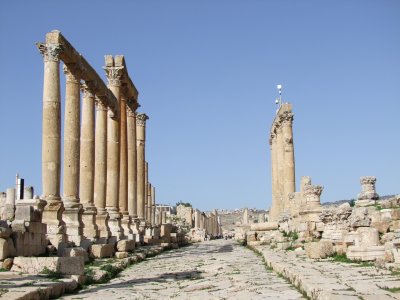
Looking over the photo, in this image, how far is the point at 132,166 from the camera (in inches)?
1260

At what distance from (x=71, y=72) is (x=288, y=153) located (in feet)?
56.7

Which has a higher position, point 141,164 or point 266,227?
point 141,164

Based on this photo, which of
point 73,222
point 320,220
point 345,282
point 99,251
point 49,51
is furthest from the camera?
point 320,220

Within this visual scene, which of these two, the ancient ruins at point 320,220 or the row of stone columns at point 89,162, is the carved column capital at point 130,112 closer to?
the row of stone columns at point 89,162

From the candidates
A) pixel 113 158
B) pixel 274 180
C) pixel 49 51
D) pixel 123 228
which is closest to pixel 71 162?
pixel 49 51

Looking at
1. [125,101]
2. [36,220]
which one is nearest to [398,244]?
[36,220]

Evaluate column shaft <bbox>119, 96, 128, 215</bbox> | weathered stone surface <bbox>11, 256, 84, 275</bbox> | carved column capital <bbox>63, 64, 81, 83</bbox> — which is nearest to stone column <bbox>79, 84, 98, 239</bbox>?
carved column capital <bbox>63, 64, 81, 83</bbox>

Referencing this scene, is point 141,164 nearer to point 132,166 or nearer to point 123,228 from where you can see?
point 132,166

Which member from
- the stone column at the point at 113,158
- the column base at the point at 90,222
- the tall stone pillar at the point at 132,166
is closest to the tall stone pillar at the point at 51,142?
the column base at the point at 90,222

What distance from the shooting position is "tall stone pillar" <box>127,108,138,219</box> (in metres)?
31.5

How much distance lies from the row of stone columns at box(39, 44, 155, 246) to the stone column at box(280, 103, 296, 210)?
8795mm

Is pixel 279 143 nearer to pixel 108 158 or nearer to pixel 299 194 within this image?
pixel 299 194

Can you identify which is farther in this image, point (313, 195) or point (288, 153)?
point (288, 153)

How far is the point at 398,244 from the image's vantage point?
12.2 m
